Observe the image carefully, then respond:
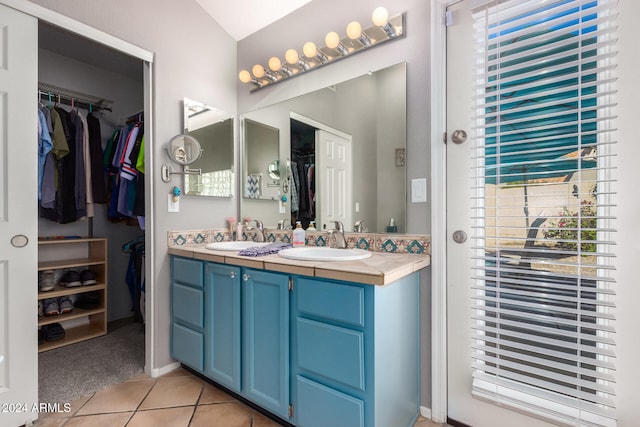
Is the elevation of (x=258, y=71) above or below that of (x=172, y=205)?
above

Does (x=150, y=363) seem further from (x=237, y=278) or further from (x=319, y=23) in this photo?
(x=319, y=23)

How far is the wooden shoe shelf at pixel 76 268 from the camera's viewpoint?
2400 mm

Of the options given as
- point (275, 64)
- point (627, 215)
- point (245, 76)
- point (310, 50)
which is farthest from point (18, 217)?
point (627, 215)

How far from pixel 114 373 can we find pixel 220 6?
2618 mm

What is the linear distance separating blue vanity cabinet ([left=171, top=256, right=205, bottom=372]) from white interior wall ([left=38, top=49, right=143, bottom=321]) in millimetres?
1420

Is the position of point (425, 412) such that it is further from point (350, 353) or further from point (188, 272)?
point (188, 272)

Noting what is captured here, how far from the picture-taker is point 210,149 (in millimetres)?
2287

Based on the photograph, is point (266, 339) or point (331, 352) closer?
point (331, 352)

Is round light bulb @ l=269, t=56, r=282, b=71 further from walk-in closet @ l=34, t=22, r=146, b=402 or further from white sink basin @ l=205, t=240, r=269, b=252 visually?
white sink basin @ l=205, t=240, r=269, b=252

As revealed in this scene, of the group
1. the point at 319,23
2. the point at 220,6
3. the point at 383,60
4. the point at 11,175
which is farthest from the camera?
the point at 220,6

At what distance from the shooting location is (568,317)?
123 centimetres

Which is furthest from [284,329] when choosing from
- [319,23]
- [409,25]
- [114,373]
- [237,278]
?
[319,23]

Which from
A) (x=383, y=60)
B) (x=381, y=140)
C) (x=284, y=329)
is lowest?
(x=284, y=329)

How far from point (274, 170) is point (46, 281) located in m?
1.99
